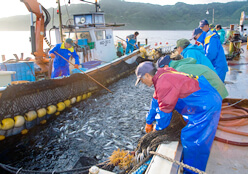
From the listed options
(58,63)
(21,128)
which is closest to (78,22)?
(58,63)

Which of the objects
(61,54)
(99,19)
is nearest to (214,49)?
(61,54)

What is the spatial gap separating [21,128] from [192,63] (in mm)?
5377

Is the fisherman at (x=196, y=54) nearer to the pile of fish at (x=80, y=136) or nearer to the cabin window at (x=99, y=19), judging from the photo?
the pile of fish at (x=80, y=136)

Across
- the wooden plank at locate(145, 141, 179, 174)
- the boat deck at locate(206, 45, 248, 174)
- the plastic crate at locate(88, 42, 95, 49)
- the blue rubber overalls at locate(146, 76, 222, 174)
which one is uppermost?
the plastic crate at locate(88, 42, 95, 49)

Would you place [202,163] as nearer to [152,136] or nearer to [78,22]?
[152,136]

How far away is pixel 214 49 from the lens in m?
5.54

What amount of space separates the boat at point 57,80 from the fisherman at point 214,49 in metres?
5.00

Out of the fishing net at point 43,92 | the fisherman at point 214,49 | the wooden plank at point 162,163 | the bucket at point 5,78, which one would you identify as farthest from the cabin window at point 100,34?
the wooden plank at point 162,163

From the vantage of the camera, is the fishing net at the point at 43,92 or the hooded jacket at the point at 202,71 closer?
the hooded jacket at the point at 202,71

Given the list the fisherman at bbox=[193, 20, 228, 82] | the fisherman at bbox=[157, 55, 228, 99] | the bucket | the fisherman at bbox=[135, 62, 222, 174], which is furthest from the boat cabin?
the fisherman at bbox=[135, 62, 222, 174]

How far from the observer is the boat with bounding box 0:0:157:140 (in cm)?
552

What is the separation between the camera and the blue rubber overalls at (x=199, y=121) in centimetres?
260

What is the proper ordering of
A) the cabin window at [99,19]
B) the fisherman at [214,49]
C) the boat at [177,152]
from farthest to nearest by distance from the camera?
the cabin window at [99,19] < the fisherman at [214,49] < the boat at [177,152]

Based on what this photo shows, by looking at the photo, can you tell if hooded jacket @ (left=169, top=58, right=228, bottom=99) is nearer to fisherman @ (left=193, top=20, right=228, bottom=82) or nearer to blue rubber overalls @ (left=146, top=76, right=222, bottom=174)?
blue rubber overalls @ (left=146, top=76, right=222, bottom=174)
